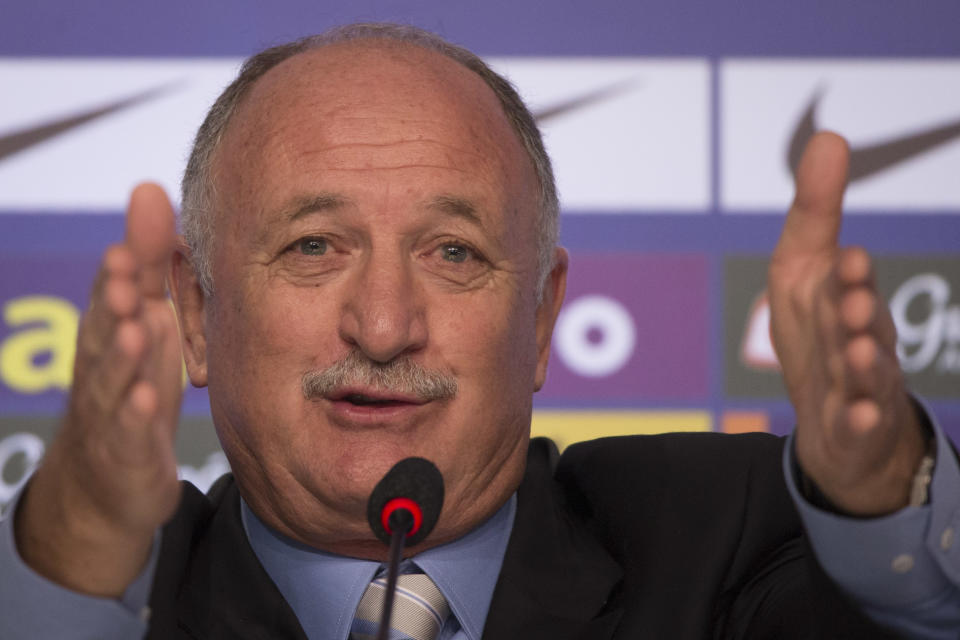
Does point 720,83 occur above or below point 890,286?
above

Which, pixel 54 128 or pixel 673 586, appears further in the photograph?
pixel 54 128

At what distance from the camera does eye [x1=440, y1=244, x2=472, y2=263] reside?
1872mm

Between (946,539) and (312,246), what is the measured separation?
3.28 ft

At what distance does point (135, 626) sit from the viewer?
4.26 feet

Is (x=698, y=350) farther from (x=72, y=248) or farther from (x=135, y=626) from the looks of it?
(x=135, y=626)

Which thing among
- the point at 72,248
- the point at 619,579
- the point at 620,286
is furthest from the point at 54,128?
the point at 619,579

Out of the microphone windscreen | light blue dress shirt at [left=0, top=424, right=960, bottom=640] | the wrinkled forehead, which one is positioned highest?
the wrinkled forehead

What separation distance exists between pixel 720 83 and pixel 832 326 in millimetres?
1722

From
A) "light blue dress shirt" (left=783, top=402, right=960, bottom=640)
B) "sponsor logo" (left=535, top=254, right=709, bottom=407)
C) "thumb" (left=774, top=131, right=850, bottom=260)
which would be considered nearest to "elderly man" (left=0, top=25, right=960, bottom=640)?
"light blue dress shirt" (left=783, top=402, right=960, bottom=640)

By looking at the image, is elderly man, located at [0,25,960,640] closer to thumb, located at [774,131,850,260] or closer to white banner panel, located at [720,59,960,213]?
thumb, located at [774,131,850,260]

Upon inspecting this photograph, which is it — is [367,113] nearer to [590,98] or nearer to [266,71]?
[266,71]

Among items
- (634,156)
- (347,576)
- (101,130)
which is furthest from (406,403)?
(101,130)

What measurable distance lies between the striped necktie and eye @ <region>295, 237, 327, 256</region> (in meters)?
0.51

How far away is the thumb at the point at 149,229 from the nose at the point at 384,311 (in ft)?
1.52
